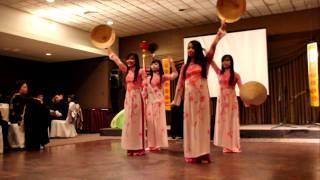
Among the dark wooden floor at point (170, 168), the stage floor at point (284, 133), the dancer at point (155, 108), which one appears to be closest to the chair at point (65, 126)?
the dancer at point (155, 108)

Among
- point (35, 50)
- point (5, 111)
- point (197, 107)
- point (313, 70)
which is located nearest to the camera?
point (197, 107)

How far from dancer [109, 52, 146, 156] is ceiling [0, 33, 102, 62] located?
426 centimetres

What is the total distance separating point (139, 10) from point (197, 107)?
5045mm

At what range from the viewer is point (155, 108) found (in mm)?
5293

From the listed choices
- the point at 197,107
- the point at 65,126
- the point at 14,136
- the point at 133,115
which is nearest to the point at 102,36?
the point at 133,115

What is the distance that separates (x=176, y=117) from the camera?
7.14 m

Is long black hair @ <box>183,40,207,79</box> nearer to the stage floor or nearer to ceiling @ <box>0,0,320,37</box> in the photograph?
the stage floor

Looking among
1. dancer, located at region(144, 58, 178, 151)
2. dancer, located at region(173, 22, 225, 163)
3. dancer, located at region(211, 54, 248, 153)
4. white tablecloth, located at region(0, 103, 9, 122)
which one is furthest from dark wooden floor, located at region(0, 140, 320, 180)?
white tablecloth, located at region(0, 103, 9, 122)

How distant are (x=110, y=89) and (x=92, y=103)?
76 cm

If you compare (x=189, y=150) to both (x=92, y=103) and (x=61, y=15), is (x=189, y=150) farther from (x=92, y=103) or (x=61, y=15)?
(x=92, y=103)

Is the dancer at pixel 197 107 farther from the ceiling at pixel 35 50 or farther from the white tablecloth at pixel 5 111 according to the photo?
the ceiling at pixel 35 50

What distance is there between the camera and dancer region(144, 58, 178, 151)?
5176 mm

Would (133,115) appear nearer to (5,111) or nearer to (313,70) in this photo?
(5,111)

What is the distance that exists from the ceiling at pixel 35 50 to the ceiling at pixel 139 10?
0.67 m
